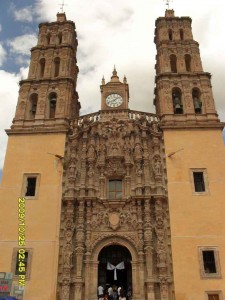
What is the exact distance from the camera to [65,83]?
73.2 ft

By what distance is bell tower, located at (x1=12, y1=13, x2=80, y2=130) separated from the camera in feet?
69.2

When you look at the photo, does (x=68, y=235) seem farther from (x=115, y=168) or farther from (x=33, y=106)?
(x=33, y=106)

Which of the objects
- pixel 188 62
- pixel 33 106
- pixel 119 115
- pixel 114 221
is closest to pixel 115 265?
pixel 114 221

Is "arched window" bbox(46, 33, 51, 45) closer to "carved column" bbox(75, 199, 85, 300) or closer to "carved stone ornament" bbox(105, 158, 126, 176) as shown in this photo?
"carved stone ornament" bbox(105, 158, 126, 176)

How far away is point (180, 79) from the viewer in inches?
875

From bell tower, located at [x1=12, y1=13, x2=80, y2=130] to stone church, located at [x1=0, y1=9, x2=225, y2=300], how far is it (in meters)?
0.09

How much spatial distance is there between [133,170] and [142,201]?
1.91m

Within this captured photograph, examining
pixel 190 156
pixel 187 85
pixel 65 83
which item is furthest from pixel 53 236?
pixel 187 85

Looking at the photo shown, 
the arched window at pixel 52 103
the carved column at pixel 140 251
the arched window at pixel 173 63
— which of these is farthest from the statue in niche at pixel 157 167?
the arched window at pixel 173 63

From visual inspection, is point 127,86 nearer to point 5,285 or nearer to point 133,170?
point 133,170

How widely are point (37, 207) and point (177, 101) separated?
35.0 feet

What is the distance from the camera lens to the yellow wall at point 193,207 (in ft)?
52.6

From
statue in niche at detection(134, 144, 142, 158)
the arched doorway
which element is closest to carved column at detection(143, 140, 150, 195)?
statue in niche at detection(134, 144, 142, 158)

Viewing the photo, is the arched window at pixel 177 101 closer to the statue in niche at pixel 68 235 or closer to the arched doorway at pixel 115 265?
the arched doorway at pixel 115 265
